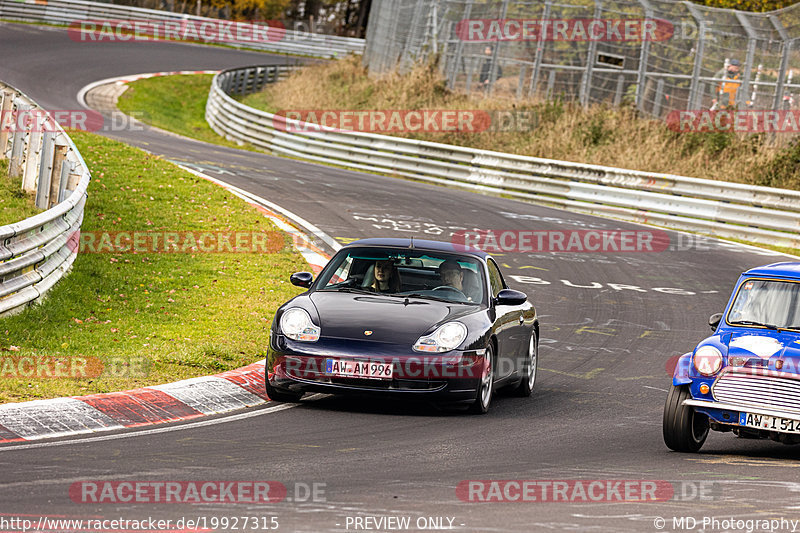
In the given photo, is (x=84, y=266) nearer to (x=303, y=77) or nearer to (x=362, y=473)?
(x=362, y=473)

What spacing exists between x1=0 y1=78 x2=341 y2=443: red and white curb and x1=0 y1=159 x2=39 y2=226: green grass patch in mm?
4535

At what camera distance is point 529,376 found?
1065 centimetres

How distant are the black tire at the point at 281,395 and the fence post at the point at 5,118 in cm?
783

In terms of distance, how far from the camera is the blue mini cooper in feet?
26.0

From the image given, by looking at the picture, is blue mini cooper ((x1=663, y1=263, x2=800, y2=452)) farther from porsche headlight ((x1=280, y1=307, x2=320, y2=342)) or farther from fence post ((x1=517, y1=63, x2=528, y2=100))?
fence post ((x1=517, y1=63, x2=528, y2=100))

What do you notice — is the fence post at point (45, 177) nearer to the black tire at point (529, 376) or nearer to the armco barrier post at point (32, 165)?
the armco barrier post at point (32, 165)

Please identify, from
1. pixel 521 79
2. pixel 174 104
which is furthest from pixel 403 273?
pixel 174 104

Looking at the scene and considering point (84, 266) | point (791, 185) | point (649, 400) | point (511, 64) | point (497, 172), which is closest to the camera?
point (649, 400)

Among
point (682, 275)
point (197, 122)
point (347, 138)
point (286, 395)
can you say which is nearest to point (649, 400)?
point (286, 395)

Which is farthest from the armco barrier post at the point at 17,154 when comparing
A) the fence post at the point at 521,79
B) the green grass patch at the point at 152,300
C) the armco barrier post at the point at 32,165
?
the fence post at the point at 521,79

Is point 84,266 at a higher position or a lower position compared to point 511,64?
lower

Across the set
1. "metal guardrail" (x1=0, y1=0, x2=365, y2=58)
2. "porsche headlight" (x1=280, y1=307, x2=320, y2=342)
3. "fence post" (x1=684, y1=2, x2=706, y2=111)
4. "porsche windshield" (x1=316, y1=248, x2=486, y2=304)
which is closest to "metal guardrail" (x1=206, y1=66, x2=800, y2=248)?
"fence post" (x1=684, y1=2, x2=706, y2=111)

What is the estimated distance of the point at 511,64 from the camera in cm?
3244

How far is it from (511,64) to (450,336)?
24471mm
